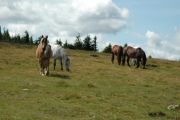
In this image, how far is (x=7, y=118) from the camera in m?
15.7

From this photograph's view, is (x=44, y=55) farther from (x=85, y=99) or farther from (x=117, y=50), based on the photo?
(x=117, y=50)

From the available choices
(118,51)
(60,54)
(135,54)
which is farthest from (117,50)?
(60,54)

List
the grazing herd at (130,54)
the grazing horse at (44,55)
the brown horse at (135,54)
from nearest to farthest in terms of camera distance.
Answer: the grazing horse at (44,55) < the brown horse at (135,54) < the grazing herd at (130,54)

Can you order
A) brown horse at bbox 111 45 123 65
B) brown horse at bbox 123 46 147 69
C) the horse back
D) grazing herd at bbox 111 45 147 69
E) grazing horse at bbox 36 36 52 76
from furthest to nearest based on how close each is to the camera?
the horse back → brown horse at bbox 111 45 123 65 → grazing herd at bbox 111 45 147 69 → brown horse at bbox 123 46 147 69 → grazing horse at bbox 36 36 52 76

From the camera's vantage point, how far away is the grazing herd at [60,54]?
31.6m

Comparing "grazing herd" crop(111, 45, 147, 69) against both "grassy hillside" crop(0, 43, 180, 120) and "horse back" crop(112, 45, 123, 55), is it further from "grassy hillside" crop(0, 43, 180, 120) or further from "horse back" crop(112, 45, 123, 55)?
"grassy hillside" crop(0, 43, 180, 120)

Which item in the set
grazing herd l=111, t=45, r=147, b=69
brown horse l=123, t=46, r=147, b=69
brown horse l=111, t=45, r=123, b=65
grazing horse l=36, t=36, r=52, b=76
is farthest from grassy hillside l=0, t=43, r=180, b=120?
brown horse l=111, t=45, r=123, b=65

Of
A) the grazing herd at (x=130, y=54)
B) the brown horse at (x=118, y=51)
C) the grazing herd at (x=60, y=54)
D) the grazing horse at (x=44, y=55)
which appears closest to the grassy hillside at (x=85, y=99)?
the grazing horse at (x=44, y=55)

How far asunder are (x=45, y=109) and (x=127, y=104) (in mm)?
4587

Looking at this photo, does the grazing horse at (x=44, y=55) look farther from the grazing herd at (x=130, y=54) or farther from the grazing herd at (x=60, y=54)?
the grazing herd at (x=130, y=54)

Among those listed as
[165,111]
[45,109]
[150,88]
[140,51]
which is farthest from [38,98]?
[140,51]

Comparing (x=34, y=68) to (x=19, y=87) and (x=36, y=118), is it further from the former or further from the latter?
(x=36, y=118)

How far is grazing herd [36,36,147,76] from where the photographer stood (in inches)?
1244

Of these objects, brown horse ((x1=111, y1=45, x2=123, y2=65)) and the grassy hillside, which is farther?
brown horse ((x1=111, y1=45, x2=123, y2=65))
